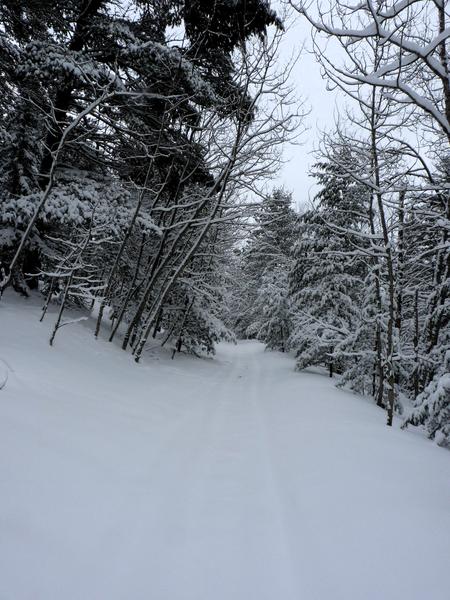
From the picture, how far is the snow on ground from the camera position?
2309 mm

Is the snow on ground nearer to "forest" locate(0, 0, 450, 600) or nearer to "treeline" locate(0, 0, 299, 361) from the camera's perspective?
"forest" locate(0, 0, 450, 600)

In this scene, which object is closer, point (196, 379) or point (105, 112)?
point (105, 112)

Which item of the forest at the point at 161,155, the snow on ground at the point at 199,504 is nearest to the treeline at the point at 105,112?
the forest at the point at 161,155

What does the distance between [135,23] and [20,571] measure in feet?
40.3

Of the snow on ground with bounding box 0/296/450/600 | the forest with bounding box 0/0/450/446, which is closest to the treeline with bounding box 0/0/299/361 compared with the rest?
the forest with bounding box 0/0/450/446

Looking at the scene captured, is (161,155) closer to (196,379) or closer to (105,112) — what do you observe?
(105,112)

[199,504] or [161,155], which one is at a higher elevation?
[161,155]

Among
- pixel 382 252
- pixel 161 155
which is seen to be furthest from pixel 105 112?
pixel 382 252

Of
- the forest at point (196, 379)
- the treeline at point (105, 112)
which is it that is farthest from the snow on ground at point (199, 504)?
the treeline at point (105, 112)

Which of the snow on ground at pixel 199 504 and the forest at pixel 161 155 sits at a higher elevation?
the forest at pixel 161 155

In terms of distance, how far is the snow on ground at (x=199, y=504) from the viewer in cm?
231

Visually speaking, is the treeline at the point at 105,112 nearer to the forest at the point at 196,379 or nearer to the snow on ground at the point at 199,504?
the forest at the point at 196,379

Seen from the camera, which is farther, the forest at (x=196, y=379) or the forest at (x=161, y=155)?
the forest at (x=161, y=155)

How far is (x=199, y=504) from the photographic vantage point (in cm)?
343
